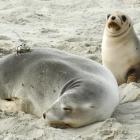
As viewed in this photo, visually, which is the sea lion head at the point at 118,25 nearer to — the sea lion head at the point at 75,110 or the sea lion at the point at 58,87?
the sea lion at the point at 58,87

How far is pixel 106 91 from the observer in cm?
329

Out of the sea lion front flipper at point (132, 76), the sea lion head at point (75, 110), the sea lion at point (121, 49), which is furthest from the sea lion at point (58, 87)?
the sea lion at point (121, 49)

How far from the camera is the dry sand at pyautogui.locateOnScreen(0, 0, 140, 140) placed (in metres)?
3.10

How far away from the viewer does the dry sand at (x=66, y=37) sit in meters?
3.10

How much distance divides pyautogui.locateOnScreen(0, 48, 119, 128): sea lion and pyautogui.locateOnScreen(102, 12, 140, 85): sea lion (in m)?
1.24

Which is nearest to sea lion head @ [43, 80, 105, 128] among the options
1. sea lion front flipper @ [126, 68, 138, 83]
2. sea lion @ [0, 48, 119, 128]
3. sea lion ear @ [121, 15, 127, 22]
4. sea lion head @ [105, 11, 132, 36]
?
sea lion @ [0, 48, 119, 128]

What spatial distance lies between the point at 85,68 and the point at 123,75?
1358 mm

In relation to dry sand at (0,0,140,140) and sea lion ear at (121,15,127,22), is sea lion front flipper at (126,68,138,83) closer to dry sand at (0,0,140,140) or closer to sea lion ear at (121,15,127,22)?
dry sand at (0,0,140,140)

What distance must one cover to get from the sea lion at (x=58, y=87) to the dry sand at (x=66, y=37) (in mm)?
72

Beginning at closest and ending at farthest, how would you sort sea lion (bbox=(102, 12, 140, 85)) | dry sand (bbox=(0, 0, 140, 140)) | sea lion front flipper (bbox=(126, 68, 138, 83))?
dry sand (bbox=(0, 0, 140, 140))
sea lion front flipper (bbox=(126, 68, 138, 83))
sea lion (bbox=(102, 12, 140, 85))

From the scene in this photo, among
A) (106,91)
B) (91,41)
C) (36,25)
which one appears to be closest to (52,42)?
(91,41)

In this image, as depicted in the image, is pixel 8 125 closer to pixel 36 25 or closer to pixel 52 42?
pixel 52 42

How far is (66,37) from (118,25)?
120 centimetres

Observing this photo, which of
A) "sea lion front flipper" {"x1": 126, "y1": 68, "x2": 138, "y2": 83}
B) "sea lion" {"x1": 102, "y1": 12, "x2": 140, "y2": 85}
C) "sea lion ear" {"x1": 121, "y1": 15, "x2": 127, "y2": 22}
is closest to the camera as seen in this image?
"sea lion front flipper" {"x1": 126, "y1": 68, "x2": 138, "y2": 83}
